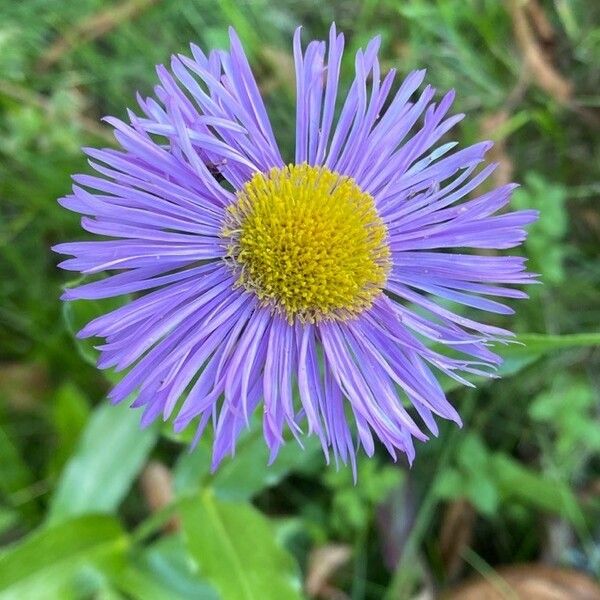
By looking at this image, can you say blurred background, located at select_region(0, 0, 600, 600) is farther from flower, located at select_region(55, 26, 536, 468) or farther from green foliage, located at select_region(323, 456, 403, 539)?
flower, located at select_region(55, 26, 536, 468)

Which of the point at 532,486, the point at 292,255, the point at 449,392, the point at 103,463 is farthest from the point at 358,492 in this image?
the point at 292,255

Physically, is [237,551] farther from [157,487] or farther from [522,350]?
[522,350]

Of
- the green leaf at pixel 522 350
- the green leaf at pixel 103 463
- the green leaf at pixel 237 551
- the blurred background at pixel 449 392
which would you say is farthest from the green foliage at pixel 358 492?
the green leaf at pixel 522 350

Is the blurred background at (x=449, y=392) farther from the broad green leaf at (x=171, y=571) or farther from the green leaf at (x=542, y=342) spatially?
the green leaf at (x=542, y=342)

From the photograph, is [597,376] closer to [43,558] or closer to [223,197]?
[223,197]

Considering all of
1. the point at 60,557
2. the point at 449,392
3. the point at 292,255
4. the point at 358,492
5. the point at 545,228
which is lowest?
the point at 358,492

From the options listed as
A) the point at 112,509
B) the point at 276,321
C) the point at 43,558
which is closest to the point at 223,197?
the point at 276,321
